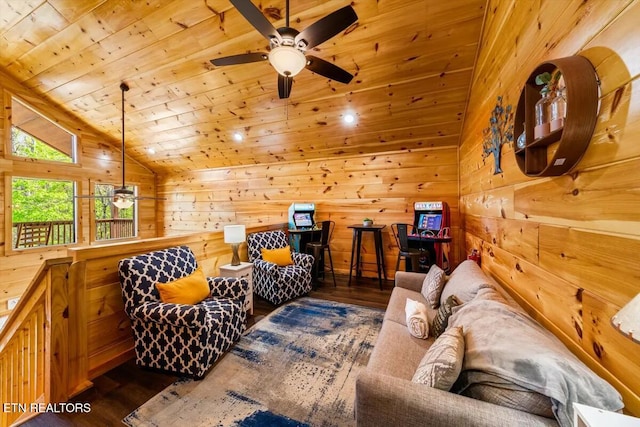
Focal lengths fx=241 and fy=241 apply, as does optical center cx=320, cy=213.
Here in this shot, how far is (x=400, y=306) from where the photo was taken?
2.18 m

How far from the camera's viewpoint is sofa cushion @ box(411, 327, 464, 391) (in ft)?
3.19

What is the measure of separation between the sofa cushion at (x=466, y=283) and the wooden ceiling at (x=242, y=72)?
86.3 inches

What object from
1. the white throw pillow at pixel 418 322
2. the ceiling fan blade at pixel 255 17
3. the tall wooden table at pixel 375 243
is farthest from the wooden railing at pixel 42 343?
the tall wooden table at pixel 375 243

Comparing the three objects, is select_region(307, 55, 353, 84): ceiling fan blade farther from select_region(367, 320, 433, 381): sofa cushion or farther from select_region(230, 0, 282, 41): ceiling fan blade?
select_region(367, 320, 433, 381): sofa cushion

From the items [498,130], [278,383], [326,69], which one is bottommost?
[278,383]

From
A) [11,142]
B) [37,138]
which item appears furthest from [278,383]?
[37,138]

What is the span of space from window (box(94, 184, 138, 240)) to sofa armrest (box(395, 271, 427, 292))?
5957mm

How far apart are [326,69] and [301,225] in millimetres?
2825

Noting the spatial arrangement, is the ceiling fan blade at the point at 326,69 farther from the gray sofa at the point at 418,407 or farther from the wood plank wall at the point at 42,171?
the wood plank wall at the point at 42,171

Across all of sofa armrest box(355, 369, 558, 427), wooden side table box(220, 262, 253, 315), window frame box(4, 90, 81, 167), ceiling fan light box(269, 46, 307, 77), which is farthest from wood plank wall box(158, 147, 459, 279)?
sofa armrest box(355, 369, 558, 427)

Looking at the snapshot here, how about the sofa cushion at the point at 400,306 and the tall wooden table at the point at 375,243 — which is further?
the tall wooden table at the point at 375,243

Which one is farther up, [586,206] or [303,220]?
[586,206]

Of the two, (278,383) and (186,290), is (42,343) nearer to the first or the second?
(186,290)

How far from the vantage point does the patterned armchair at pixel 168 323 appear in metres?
1.86
